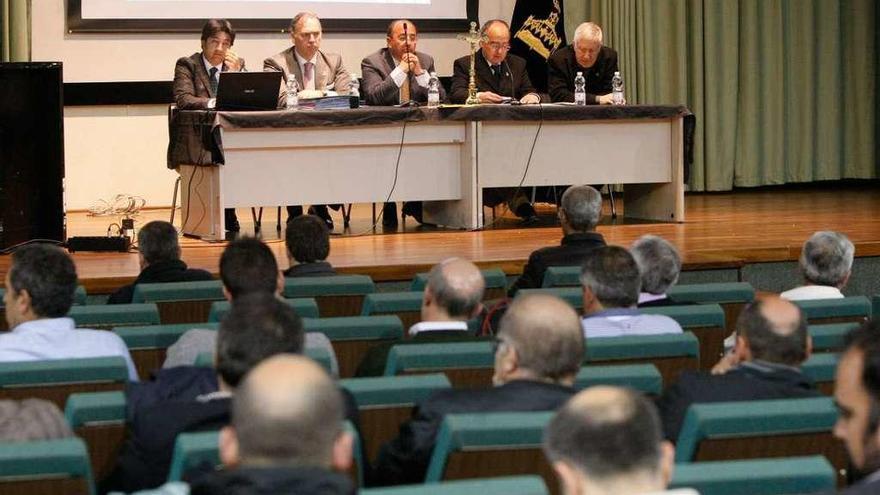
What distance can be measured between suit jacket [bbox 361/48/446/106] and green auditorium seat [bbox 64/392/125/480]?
5.71m

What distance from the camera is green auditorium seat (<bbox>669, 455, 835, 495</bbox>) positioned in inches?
84.4

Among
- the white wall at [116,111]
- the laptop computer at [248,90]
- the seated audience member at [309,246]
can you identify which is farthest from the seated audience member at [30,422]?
the white wall at [116,111]

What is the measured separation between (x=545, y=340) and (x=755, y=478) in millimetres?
683

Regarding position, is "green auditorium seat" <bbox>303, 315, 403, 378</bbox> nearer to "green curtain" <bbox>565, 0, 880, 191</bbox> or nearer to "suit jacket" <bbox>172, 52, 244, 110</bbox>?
"suit jacket" <bbox>172, 52, 244, 110</bbox>

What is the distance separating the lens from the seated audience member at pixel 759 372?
286 cm

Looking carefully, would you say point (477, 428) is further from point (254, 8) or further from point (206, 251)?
point (254, 8)

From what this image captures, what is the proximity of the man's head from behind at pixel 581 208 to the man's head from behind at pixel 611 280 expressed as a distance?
4.99 ft

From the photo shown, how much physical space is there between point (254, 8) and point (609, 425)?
8.92 meters

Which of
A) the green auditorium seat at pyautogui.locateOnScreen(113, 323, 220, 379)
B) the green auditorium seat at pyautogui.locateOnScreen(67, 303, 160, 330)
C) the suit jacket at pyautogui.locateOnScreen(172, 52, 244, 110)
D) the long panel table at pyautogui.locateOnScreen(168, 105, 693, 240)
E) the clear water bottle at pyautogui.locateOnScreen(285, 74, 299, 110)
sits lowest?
the green auditorium seat at pyautogui.locateOnScreen(113, 323, 220, 379)

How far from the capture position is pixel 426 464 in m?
2.71

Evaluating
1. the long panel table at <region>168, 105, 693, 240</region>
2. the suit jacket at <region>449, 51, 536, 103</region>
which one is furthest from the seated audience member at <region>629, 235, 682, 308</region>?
the suit jacket at <region>449, 51, 536, 103</region>

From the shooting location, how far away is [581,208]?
5418mm

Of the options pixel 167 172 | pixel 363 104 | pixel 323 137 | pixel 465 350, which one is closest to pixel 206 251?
pixel 323 137

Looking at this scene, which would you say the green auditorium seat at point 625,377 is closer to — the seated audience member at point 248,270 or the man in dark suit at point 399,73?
the seated audience member at point 248,270
